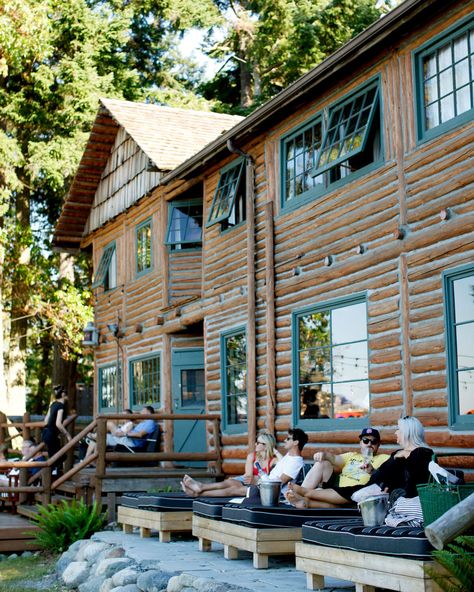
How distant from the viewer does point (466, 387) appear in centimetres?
870

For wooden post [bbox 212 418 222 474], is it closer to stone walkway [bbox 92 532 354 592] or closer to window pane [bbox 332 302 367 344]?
stone walkway [bbox 92 532 354 592]

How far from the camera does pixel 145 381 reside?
57.2 feet

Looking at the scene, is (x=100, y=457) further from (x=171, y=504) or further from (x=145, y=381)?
(x=145, y=381)

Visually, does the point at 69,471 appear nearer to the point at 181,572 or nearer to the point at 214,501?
the point at 214,501

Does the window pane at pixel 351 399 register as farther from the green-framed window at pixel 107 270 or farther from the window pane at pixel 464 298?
the green-framed window at pixel 107 270

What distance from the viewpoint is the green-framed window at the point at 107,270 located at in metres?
19.3

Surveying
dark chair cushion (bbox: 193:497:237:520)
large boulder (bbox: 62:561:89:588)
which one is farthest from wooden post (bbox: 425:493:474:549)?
large boulder (bbox: 62:561:89:588)

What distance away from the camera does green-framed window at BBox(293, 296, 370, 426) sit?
10.5 meters

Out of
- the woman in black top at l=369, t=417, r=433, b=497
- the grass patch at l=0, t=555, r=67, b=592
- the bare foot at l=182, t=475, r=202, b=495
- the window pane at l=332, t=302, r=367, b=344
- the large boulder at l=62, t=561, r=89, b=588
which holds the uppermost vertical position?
the window pane at l=332, t=302, r=367, b=344

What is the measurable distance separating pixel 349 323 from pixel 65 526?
4.46 meters

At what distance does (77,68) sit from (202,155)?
12.4 metres

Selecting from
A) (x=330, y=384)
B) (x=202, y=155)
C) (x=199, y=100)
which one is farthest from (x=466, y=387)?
(x=199, y=100)

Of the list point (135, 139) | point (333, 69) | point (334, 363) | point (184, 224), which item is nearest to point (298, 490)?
point (334, 363)

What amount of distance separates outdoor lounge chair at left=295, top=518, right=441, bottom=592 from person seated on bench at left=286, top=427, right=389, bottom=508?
1.27 meters
